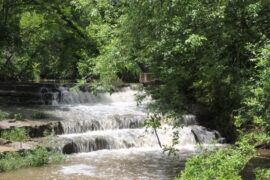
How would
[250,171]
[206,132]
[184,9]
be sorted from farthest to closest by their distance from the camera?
[206,132] → [250,171] → [184,9]

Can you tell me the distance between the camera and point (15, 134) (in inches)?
456

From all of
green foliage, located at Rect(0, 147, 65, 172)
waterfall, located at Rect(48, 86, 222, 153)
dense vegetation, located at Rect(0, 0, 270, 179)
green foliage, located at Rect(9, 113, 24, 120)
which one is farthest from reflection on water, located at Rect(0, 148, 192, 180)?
green foliage, located at Rect(9, 113, 24, 120)

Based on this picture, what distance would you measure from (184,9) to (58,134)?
8.19m

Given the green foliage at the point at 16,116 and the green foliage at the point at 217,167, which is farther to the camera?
the green foliage at the point at 16,116

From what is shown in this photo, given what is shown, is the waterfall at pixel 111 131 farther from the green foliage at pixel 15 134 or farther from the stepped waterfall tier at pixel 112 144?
the green foliage at pixel 15 134

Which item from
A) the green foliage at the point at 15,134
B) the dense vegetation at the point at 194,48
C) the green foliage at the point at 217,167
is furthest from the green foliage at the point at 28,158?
Result: the green foliage at the point at 217,167

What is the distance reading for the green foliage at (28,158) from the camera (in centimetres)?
905

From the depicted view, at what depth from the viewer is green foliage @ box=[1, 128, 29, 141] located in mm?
11382

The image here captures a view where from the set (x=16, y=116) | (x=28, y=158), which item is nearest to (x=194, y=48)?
(x=28, y=158)

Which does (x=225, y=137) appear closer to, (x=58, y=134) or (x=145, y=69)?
(x=58, y=134)

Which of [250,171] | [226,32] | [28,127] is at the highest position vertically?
[226,32]

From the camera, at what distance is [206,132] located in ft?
48.1

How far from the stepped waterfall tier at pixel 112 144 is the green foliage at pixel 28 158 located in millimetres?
318

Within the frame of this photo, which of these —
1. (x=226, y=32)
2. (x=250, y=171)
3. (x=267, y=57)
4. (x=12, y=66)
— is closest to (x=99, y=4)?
(x=226, y=32)
